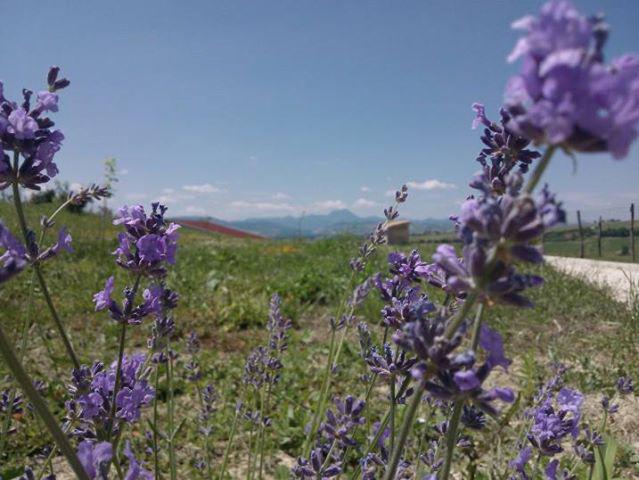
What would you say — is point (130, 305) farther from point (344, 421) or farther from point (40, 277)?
point (344, 421)

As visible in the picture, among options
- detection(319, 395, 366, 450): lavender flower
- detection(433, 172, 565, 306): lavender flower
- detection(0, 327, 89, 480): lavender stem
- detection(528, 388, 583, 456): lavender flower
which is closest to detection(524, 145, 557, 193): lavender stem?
detection(433, 172, 565, 306): lavender flower

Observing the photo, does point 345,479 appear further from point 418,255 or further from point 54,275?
point 54,275

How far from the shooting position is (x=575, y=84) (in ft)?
2.38

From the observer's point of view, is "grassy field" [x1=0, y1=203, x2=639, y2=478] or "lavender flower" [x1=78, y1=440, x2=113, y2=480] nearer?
"lavender flower" [x1=78, y1=440, x2=113, y2=480]

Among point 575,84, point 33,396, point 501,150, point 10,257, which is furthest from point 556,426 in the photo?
point 10,257

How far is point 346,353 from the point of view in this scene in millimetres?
5023

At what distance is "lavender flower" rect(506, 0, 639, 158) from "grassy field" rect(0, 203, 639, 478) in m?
2.19

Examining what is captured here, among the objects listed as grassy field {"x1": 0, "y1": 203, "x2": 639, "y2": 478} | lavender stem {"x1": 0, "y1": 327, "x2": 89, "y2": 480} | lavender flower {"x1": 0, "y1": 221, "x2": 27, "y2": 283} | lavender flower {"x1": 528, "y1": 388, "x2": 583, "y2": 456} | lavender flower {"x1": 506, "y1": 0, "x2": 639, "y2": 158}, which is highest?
lavender flower {"x1": 506, "y1": 0, "x2": 639, "y2": 158}

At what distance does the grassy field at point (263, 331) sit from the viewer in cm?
363

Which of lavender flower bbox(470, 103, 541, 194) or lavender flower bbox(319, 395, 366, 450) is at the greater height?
lavender flower bbox(470, 103, 541, 194)

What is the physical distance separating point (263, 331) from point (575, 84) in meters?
5.48

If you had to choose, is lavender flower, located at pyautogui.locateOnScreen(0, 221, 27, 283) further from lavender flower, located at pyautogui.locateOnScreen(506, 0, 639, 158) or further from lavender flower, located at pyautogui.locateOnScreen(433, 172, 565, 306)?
lavender flower, located at pyautogui.locateOnScreen(506, 0, 639, 158)

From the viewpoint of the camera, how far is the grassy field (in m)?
3.63

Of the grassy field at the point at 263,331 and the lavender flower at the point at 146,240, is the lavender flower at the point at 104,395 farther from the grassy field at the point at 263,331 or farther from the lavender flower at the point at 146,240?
Result: the grassy field at the point at 263,331
